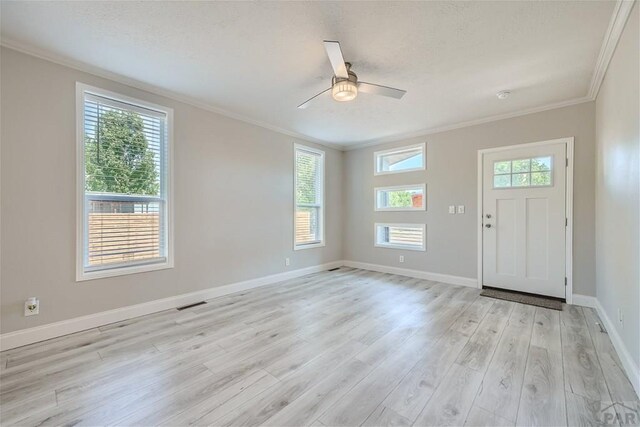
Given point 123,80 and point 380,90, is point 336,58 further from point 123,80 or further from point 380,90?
point 123,80

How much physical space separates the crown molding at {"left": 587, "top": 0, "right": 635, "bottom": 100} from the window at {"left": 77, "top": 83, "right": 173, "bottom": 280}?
411cm

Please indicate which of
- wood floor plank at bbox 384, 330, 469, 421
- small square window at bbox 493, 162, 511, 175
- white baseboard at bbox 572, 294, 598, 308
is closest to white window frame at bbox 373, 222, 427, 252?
small square window at bbox 493, 162, 511, 175

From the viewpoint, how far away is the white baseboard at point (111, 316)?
2.39m

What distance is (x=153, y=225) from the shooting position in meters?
3.26

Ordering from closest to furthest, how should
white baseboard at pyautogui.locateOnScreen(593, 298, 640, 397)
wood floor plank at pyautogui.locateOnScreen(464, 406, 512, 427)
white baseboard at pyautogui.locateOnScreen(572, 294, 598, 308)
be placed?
wood floor plank at pyautogui.locateOnScreen(464, 406, 512, 427), white baseboard at pyautogui.locateOnScreen(593, 298, 640, 397), white baseboard at pyautogui.locateOnScreen(572, 294, 598, 308)

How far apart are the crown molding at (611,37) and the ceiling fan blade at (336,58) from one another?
73.1 inches

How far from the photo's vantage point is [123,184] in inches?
118

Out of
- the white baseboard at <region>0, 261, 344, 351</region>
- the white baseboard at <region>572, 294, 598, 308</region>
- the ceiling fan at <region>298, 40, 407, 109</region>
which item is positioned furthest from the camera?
the white baseboard at <region>572, 294, 598, 308</region>

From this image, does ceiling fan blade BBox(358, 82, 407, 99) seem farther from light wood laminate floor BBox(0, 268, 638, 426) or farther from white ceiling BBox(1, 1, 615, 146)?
light wood laminate floor BBox(0, 268, 638, 426)

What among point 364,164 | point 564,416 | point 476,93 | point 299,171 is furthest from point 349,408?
point 364,164

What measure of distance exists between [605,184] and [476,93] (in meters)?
1.59

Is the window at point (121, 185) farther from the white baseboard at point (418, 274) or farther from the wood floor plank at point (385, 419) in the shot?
the white baseboard at point (418, 274)

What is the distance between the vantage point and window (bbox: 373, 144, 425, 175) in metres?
4.88

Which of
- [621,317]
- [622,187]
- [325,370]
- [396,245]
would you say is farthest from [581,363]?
[396,245]
